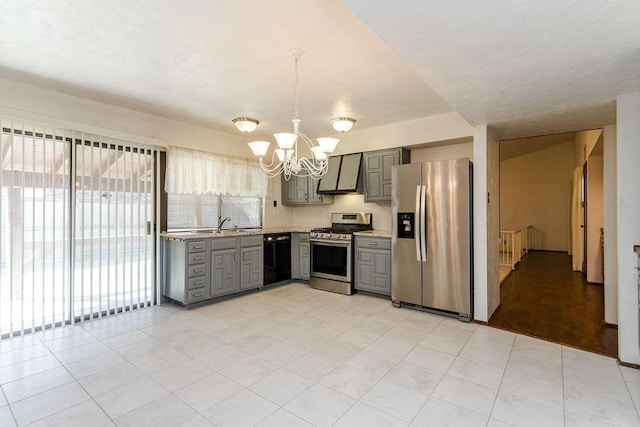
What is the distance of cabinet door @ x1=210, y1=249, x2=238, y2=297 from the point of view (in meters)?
4.21

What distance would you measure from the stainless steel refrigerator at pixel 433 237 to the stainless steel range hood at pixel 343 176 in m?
0.94

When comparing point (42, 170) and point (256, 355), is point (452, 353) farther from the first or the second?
point (42, 170)

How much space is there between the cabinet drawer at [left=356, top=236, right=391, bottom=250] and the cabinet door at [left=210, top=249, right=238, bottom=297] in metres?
1.81

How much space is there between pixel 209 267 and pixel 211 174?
145 cm

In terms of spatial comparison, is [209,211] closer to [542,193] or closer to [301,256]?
[301,256]

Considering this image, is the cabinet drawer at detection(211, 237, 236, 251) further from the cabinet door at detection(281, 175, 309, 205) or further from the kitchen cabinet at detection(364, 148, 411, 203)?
the kitchen cabinet at detection(364, 148, 411, 203)

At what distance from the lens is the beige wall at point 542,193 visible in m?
9.09

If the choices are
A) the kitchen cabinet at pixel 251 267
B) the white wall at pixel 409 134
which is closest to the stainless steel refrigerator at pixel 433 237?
the white wall at pixel 409 134

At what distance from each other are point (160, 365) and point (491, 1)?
10.5 ft

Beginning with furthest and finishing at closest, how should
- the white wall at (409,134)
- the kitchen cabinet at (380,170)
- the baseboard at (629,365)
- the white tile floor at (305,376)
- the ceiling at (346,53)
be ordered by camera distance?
the kitchen cabinet at (380,170) < the white wall at (409,134) < the baseboard at (629,365) < the white tile floor at (305,376) < the ceiling at (346,53)

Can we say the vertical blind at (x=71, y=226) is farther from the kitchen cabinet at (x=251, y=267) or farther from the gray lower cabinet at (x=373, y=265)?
the gray lower cabinet at (x=373, y=265)

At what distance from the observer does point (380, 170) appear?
471 cm

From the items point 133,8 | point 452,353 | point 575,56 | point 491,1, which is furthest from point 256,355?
point 575,56

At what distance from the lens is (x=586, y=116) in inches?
118
